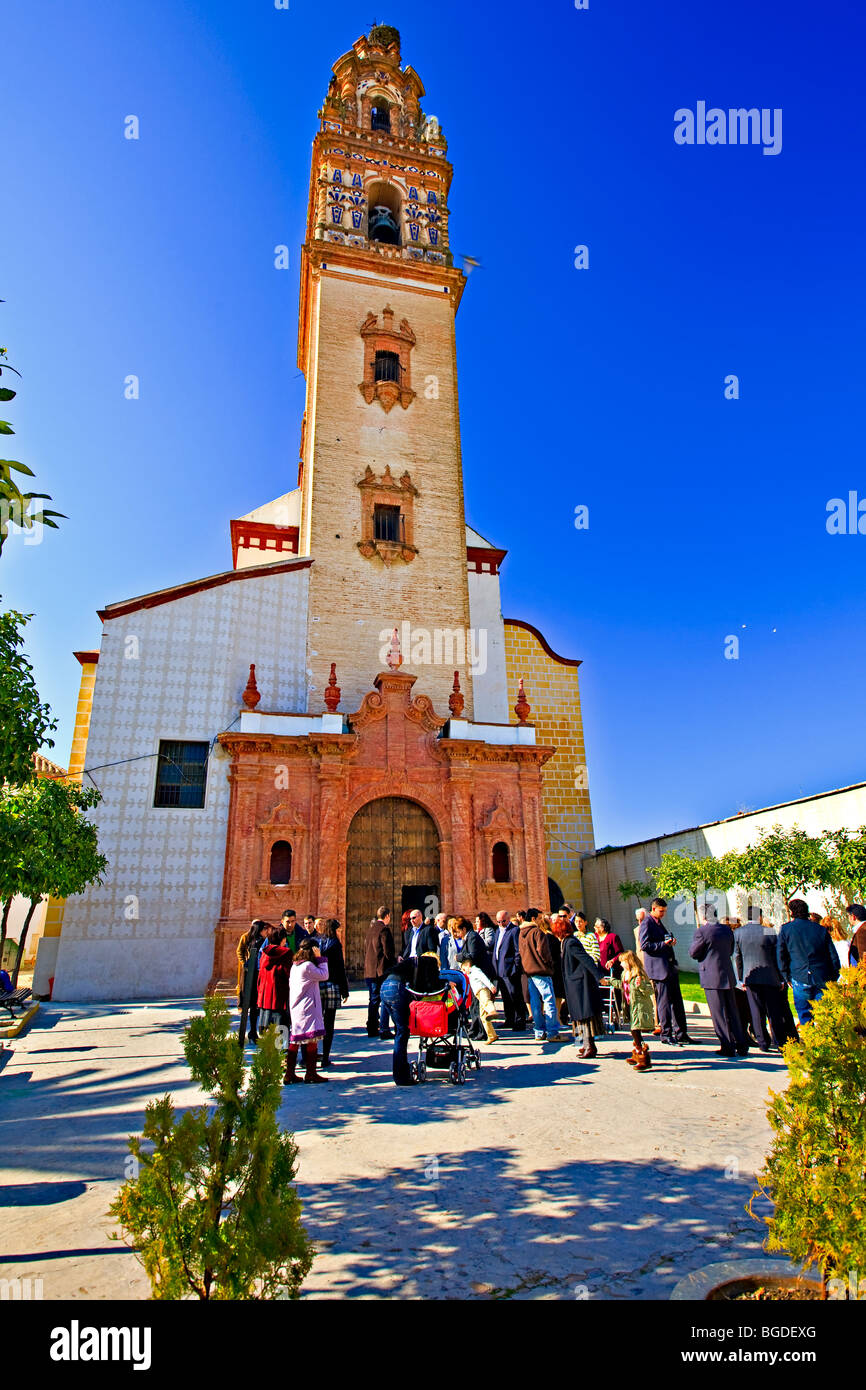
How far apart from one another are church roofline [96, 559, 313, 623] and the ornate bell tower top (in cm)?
1221

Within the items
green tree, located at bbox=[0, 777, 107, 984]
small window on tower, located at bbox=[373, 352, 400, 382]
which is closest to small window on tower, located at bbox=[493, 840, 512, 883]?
green tree, located at bbox=[0, 777, 107, 984]

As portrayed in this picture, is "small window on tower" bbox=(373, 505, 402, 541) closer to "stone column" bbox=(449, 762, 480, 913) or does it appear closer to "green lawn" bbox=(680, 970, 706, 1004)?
"stone column" bbox=(449, 762, 480, 913)

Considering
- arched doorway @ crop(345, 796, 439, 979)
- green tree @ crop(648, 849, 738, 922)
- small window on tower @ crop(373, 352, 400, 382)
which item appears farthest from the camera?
small window on tower @ crop(373, 352, 400, 382)

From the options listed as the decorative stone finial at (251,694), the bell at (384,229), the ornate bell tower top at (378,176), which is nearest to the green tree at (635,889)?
the decorative stone finial at (251,694)

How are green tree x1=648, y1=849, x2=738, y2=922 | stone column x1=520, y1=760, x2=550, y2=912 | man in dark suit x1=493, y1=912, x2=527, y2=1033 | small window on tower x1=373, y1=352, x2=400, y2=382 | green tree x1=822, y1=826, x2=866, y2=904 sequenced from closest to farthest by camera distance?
man in dark suit x1=493, y1=912, x2=527, y2=1033, green tree x1=822, y1=826, x2=866, y2=904, green tree x1=648, y1=849, x2=738, y2=922, stone column x1=520, y1=760, x2=550, y2=912, small window on tower x1=373, y1=352, x2=400, y2=382

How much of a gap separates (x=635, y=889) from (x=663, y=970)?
46.2 ft

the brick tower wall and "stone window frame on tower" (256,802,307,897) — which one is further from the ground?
the brick tower wall

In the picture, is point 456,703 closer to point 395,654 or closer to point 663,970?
point 395,654

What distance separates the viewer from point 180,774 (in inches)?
761

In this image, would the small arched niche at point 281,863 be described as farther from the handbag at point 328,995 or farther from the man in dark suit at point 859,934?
the man in dark suit at point 859,934

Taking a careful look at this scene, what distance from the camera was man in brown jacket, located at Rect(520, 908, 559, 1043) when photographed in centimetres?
1034

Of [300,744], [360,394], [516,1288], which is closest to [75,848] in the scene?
[300,744]

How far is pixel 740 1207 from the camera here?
4.57m
